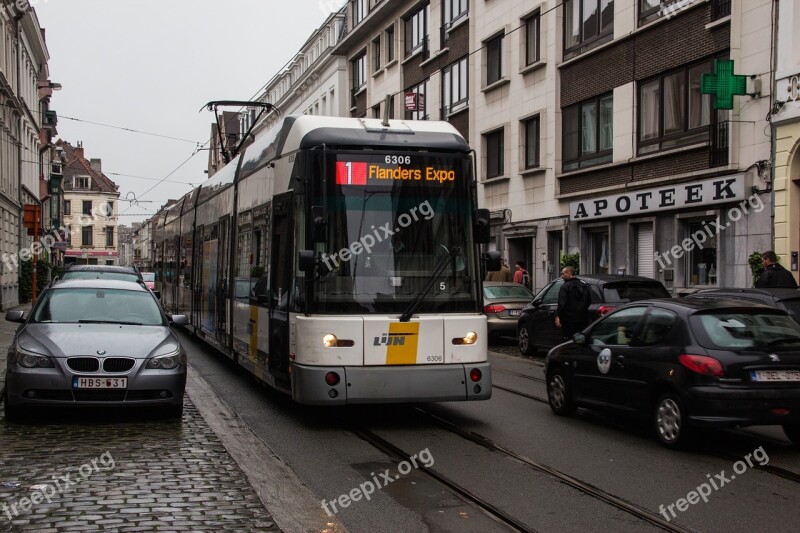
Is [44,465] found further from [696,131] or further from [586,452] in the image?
[696,131]

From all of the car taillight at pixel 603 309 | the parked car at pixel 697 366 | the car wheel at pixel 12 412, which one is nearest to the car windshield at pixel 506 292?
the car taillight at pixel 603 309

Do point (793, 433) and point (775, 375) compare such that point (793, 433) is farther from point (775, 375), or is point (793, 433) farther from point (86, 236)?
point (86, 236)

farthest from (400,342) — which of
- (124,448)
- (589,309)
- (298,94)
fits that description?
(298,94)

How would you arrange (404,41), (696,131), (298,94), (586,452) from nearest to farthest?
(586,452) < (696,131) < (404,41) < (298,94)

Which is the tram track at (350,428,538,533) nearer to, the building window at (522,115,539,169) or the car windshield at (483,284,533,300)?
the car windshield at (483,284,533,300)

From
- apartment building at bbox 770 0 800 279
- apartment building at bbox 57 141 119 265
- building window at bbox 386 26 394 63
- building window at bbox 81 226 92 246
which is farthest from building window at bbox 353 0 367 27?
building window at bbox 81 226 92 246

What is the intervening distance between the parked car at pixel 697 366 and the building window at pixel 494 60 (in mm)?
22398

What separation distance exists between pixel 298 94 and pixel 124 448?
56.2 metres

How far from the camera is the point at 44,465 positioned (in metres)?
7.46

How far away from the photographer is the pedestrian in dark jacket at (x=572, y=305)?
15312 millimetres

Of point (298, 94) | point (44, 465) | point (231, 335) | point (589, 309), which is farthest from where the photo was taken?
point (298, 94)

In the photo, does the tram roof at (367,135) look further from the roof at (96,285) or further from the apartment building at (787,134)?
the apartment building at (787,134)

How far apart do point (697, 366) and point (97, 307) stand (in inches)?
268

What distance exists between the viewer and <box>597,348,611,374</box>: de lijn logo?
33.3ft
